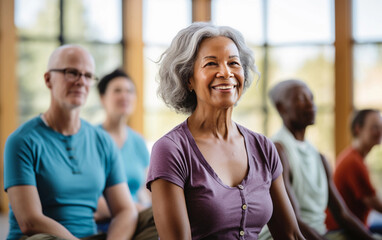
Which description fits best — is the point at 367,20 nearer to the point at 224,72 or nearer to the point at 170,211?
the point at 224,72

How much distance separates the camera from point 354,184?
315cm

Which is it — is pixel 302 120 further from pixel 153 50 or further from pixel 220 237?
pixel 153 50

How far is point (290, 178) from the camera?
2.48 meters

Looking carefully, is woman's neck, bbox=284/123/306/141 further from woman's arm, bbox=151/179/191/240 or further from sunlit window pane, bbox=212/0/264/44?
sunlit window pane, bbox=212/0/264/44

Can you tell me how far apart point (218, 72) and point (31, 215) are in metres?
1.01

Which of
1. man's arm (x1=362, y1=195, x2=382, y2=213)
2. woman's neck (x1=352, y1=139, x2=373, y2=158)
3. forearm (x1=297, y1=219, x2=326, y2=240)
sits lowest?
man's arm (x1=362, y1=195, x2=382, y2=213)

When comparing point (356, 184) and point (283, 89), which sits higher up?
point (283, 89)

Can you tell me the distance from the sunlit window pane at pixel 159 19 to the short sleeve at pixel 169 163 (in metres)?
4.89

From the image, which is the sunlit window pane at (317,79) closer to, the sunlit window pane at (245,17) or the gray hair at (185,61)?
the sunlit window pane at (245,17)

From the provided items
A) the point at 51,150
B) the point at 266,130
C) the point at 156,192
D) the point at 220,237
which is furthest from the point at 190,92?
the point at 266,130

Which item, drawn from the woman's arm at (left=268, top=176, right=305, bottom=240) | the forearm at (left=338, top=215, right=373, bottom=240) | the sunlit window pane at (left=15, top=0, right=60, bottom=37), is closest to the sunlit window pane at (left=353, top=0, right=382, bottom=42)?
the sunlit window pane at (left=15, top=0, right=60, bottom=37)

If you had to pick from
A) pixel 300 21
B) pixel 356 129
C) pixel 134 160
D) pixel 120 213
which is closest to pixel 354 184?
pixel 356 129

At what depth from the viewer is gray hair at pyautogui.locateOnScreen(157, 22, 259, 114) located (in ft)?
5.38

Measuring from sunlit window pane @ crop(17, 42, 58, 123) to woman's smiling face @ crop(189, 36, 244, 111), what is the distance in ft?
15.9
